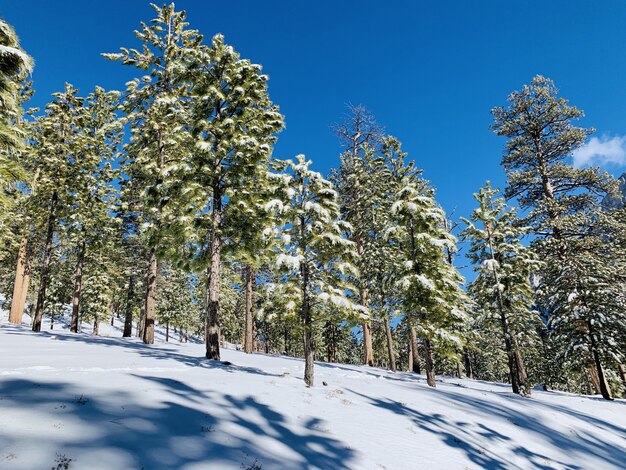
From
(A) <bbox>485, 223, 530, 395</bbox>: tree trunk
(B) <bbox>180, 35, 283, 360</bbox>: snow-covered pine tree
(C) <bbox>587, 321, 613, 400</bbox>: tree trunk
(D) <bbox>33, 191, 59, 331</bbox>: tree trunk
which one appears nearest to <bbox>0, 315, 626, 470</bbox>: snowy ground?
(B) <bbox>180, 35, 283, 360</bbox>: snow-covered pine tree

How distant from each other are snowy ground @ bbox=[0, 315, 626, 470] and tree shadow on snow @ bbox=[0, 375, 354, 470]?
0.02m

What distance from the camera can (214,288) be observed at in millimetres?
15172

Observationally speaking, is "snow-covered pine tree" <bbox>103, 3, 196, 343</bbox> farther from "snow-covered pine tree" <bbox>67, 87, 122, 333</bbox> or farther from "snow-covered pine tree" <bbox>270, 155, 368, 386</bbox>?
"snow-covered pine tree" <bbox>270, 155, 368, 386</bbox>

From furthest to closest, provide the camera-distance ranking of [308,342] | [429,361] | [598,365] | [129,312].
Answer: [129,312]
[598,365]
[429,361]
[308,342]

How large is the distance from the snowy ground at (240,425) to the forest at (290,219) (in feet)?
11.4

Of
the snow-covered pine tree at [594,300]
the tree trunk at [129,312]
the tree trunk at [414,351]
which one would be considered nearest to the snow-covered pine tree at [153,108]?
the tree trunk at [129,312]

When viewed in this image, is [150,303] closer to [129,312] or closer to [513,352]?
[129,312]

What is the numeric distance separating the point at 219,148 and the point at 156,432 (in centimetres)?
1231

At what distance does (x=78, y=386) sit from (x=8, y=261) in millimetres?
32001

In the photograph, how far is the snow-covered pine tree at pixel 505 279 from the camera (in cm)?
2127

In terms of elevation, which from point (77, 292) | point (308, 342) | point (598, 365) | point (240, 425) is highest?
point (77, 292)

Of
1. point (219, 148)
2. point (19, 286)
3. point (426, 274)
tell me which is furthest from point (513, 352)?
point (19, 286)

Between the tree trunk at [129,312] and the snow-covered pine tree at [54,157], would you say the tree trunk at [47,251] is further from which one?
the tree trunk at [129,312]

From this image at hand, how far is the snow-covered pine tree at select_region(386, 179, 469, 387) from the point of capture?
56.1ft
